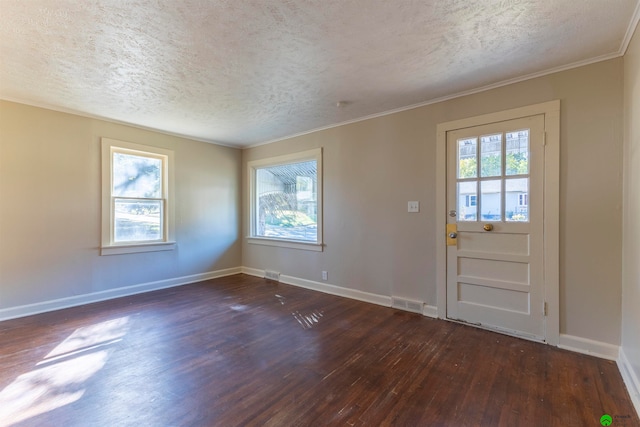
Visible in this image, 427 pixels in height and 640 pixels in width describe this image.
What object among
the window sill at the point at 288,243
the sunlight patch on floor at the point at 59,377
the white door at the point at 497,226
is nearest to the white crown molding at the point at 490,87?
the white door at the point at 497,226

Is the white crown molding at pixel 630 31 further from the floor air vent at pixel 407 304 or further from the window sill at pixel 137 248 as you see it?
the window sill at pixel 137 248

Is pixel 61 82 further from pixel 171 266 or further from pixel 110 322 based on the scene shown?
pixel 171 266

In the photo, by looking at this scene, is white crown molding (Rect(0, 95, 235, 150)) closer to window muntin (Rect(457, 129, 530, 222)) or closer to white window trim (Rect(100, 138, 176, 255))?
white window trim (Rect(100, 138, 176, 255))

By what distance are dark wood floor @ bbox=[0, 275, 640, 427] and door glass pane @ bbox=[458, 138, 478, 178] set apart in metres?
1.59

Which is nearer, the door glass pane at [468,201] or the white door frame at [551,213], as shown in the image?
the white door frame at [551,213]

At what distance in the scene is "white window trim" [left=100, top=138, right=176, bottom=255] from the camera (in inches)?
149

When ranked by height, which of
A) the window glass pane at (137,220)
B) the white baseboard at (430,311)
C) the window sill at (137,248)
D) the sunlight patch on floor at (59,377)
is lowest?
the sunlight patch on floor at (59,377)

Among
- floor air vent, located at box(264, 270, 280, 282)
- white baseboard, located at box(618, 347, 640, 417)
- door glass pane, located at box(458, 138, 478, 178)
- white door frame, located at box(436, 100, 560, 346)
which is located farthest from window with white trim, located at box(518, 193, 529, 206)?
floor air vent, located at box(264, 270, 280, 282)

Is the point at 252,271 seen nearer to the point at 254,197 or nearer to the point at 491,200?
the point at 254,197

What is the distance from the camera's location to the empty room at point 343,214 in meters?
1.79

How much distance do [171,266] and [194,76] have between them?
3087mm

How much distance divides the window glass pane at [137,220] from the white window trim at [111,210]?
85 millimetres

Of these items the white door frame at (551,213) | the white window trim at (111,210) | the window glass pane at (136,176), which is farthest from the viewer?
the window glass pane at (136,176)

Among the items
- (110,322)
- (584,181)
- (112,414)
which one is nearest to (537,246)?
(584,181)
